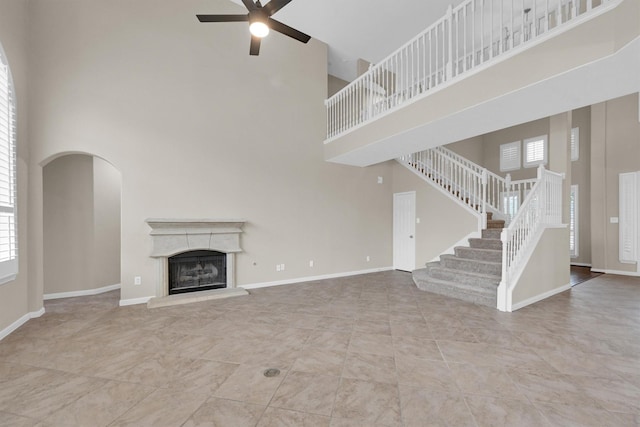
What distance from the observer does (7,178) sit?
10.2ft

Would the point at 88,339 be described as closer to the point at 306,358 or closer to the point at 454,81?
the point at 306,358

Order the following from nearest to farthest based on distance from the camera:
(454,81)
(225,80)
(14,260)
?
(14,260) < (454,81) < (225,80)

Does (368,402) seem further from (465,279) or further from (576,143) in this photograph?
(576,143)

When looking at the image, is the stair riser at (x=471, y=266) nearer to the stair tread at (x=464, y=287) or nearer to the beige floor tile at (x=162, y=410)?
the stair tread at (x=464, y=287)

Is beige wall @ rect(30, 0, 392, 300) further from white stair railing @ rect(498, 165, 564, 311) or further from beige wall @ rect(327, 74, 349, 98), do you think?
white stair railing @ rect(498, 165, 564, 311)

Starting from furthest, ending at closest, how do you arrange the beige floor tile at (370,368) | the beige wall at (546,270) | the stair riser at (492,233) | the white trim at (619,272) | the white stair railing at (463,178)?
the white trim at (619,272) < the white stair railing at (463,178) < the stair riser at (492,233) < the beige wall at (546,270) < the beige floor tile at (370,368)

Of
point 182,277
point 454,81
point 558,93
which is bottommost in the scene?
point 182,277

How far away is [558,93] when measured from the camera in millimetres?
2902

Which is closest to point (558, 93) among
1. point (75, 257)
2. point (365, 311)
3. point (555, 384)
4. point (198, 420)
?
point (555, 384)

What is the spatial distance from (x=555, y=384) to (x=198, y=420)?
8.45 ft

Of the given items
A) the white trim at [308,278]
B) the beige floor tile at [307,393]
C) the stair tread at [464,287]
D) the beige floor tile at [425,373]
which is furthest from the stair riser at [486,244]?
the beige floor tile at [307,393]

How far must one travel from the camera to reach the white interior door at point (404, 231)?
6.49m

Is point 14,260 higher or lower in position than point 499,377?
higher

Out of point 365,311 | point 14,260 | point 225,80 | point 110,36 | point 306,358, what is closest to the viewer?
point 306,358
